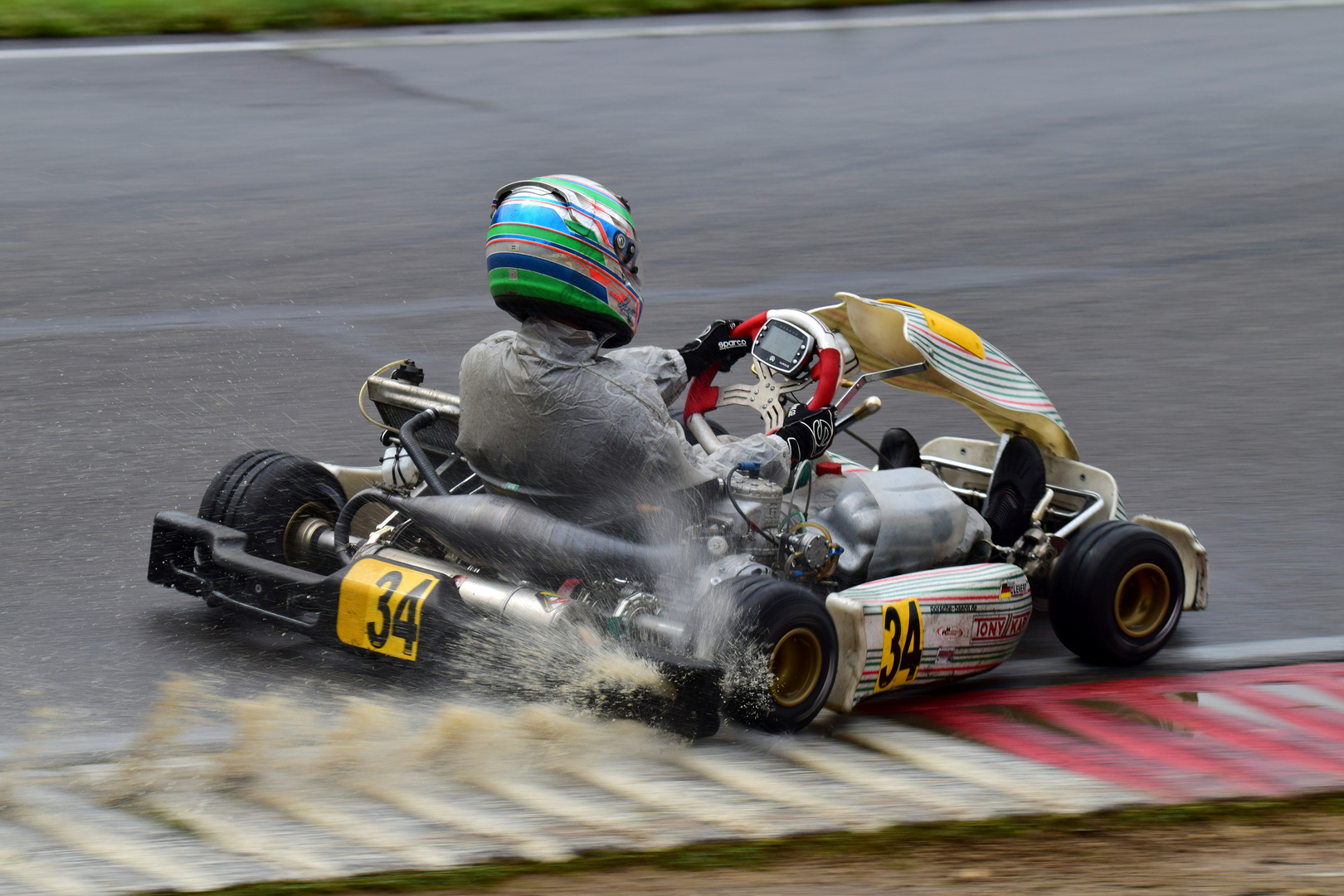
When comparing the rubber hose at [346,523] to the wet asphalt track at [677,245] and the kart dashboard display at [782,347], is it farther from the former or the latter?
the kart dashboard display at [782,347]

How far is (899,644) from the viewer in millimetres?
4180

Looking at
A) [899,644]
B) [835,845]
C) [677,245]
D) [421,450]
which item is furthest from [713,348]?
[677,245]

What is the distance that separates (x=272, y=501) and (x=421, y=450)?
0.48 meters

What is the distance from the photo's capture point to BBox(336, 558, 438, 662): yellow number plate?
4027 mm

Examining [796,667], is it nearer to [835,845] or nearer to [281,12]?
[835,845]

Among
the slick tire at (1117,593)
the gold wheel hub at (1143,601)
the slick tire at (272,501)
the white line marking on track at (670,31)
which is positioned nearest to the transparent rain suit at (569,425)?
the slick tire at (272,501)

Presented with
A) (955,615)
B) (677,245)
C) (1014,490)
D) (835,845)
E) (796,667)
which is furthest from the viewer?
(677,245)

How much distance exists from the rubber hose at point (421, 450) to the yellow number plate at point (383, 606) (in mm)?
321

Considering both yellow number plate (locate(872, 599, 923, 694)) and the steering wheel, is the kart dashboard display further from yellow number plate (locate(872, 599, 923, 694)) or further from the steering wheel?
yellow number plate (locate(872, 599, 923, 694))

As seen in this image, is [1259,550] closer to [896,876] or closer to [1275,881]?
[1275,881]

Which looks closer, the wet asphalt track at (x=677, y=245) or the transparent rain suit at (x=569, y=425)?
the transparent rain suit at (x=569, y=425)

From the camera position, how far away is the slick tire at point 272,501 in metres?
4.66

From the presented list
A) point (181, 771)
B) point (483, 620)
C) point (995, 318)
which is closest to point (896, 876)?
point (483, 620)

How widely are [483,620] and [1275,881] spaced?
1.89 meters
